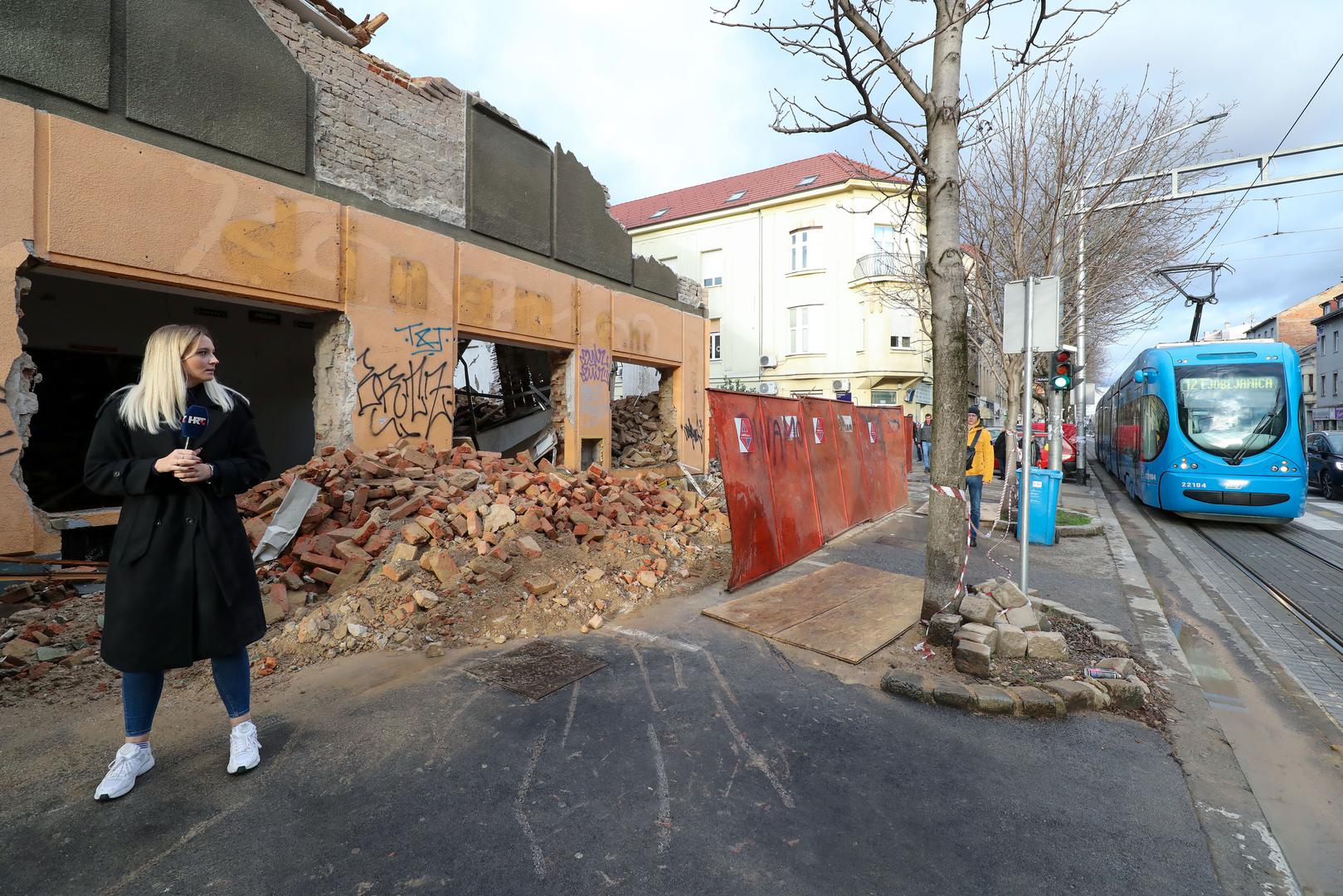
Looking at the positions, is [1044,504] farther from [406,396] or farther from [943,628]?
[406,396]

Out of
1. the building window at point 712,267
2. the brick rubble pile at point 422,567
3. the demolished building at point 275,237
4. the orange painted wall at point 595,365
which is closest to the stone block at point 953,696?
the brick rubble pile at point 422,567

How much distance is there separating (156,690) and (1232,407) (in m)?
15.1

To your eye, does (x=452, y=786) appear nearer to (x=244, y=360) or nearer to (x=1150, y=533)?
(x=244, y=360)

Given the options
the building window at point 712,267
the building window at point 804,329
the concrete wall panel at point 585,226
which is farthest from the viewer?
the building window at point 712,267

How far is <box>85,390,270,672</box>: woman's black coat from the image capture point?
2.74 metres

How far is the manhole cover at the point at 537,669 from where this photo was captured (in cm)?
409

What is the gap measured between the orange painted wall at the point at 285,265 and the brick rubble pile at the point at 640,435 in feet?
8.54

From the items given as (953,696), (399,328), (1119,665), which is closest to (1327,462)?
(1119,665)

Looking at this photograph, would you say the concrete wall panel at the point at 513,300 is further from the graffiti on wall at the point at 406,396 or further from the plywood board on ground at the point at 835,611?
the plywood board on ground at the point at 835,611

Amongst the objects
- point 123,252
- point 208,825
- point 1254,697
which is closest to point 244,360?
point 123,252

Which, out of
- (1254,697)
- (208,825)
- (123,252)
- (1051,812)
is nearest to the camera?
(208,825)

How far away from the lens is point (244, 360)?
11.7m

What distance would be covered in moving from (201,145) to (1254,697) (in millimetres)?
10476

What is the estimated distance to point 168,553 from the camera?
2789 mm
